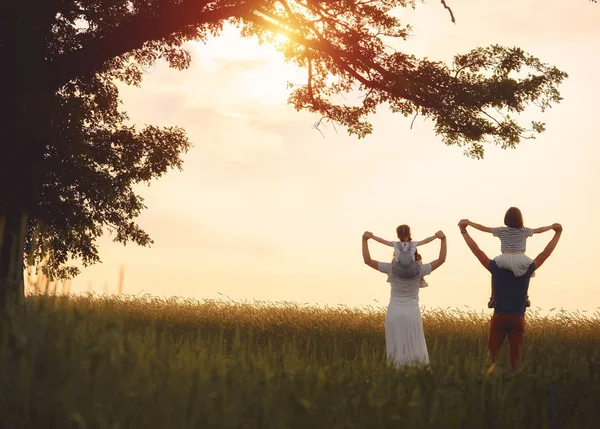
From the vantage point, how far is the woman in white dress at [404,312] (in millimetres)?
10859

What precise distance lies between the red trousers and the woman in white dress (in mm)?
1044

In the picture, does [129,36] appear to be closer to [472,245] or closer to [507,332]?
[472,245]

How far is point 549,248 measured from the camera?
1045 cm

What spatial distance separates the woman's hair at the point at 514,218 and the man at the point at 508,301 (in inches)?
20.4

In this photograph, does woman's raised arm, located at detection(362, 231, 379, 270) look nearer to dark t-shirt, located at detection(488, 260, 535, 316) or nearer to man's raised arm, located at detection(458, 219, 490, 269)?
man's raised arm, located at detection(458, 219, 490, 269)

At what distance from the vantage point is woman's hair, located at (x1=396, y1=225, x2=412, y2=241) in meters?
10.8

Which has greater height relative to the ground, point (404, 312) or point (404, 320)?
point (404, 312)

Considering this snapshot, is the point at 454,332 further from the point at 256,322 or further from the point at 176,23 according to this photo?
the point at 176,23

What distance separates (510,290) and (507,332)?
23.4 inches

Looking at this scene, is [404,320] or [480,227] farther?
[404,320]

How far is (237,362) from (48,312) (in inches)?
89.6

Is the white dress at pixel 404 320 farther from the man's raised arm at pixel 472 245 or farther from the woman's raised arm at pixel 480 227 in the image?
the woman's raised arm at pixel 480 227

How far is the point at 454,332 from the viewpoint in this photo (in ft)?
59.7

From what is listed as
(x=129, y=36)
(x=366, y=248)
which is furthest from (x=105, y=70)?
(x=366, y=248)
